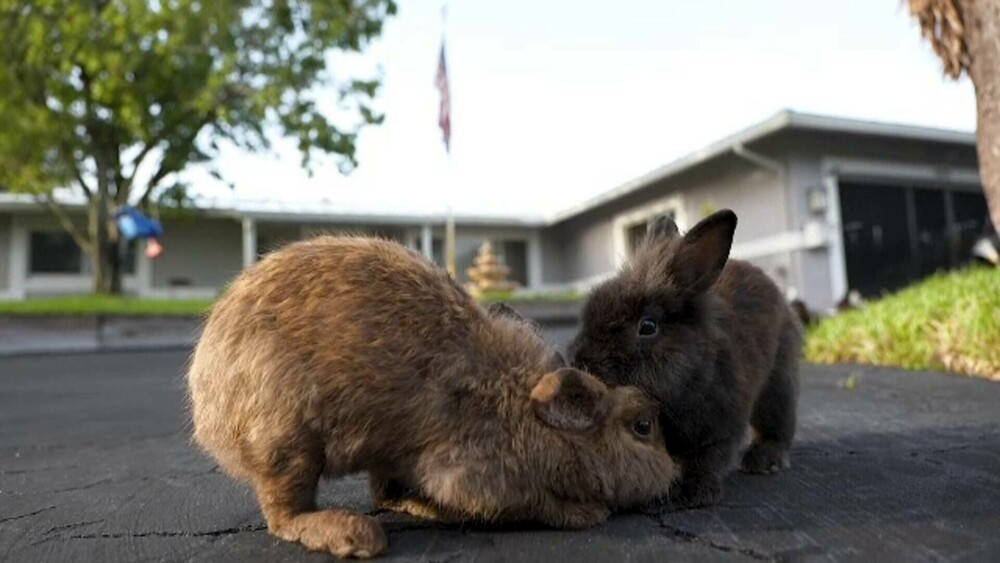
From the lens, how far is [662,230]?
113 inches

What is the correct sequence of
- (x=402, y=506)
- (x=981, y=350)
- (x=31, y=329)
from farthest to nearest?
1. (x=31, y=329)
2. (x=981, y=350)
3. (x=402, y=506)

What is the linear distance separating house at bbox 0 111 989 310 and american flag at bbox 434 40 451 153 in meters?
2.29

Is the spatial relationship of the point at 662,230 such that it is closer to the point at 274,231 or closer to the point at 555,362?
the point at 555,362

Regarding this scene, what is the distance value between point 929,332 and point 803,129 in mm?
8405

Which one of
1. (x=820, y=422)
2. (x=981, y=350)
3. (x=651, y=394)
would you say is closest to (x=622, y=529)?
(x=651, y=394)

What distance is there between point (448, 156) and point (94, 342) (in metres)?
6.93

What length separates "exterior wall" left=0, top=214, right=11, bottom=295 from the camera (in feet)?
65.9

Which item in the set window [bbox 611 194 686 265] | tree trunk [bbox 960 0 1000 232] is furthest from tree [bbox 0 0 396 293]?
tree trunk [bbox 960 0 1000 232]

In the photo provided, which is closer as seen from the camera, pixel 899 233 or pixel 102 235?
pixel 899 233

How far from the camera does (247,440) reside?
6.42ft

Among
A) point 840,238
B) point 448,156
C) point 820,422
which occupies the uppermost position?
point 448,156

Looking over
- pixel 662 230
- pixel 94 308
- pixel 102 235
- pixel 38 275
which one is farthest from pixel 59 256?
pixel 662 230

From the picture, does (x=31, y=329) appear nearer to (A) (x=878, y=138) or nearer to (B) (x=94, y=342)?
(B) (x=94, y=342)

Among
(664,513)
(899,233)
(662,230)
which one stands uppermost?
(899,233)
